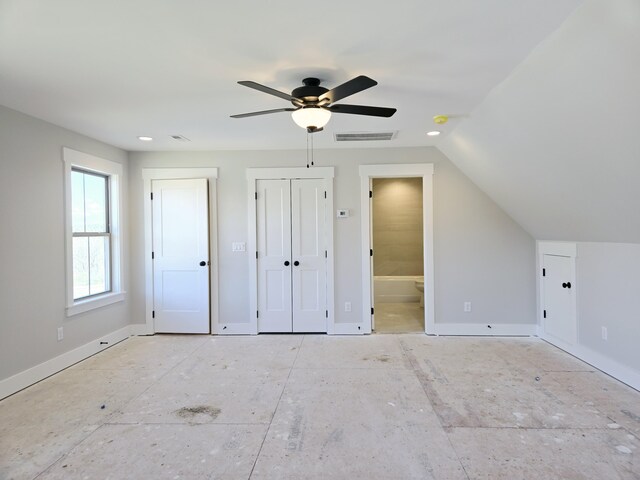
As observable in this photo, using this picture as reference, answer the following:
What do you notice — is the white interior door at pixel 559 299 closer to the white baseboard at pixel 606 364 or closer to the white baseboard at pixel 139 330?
the white baseboard at pixel 606 364

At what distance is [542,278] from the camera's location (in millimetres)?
3947

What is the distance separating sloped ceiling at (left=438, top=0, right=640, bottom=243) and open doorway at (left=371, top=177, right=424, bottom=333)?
2.59 m

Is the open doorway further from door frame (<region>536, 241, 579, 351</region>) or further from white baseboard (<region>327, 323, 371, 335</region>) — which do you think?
door frame (<region>536, 241, 579, 351</region>)

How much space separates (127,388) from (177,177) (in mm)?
2570

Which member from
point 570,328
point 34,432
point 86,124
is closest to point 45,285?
point 34,432

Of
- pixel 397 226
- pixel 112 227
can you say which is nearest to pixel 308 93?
pixel 112 227

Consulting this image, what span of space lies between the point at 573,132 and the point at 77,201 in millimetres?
4644

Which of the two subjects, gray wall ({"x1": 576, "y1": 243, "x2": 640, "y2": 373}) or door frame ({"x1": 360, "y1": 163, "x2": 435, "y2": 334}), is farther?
door frame ({"x1": 360, "y1": 163, "x2": 435, "y2": 334})

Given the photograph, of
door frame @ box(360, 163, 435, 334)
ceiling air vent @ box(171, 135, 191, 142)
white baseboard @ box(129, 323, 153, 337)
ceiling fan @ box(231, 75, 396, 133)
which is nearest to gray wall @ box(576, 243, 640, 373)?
door frame @ box(360, 163, 435, 334)

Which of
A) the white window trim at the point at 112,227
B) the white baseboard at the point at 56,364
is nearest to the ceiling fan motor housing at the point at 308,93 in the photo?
the white window trim at the point at 112,227

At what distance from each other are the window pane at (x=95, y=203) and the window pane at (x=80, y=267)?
0.20 meters

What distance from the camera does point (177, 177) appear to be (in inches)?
168

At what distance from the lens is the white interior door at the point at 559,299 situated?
3.45 meters

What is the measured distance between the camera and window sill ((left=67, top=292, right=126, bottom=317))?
3.38 m
